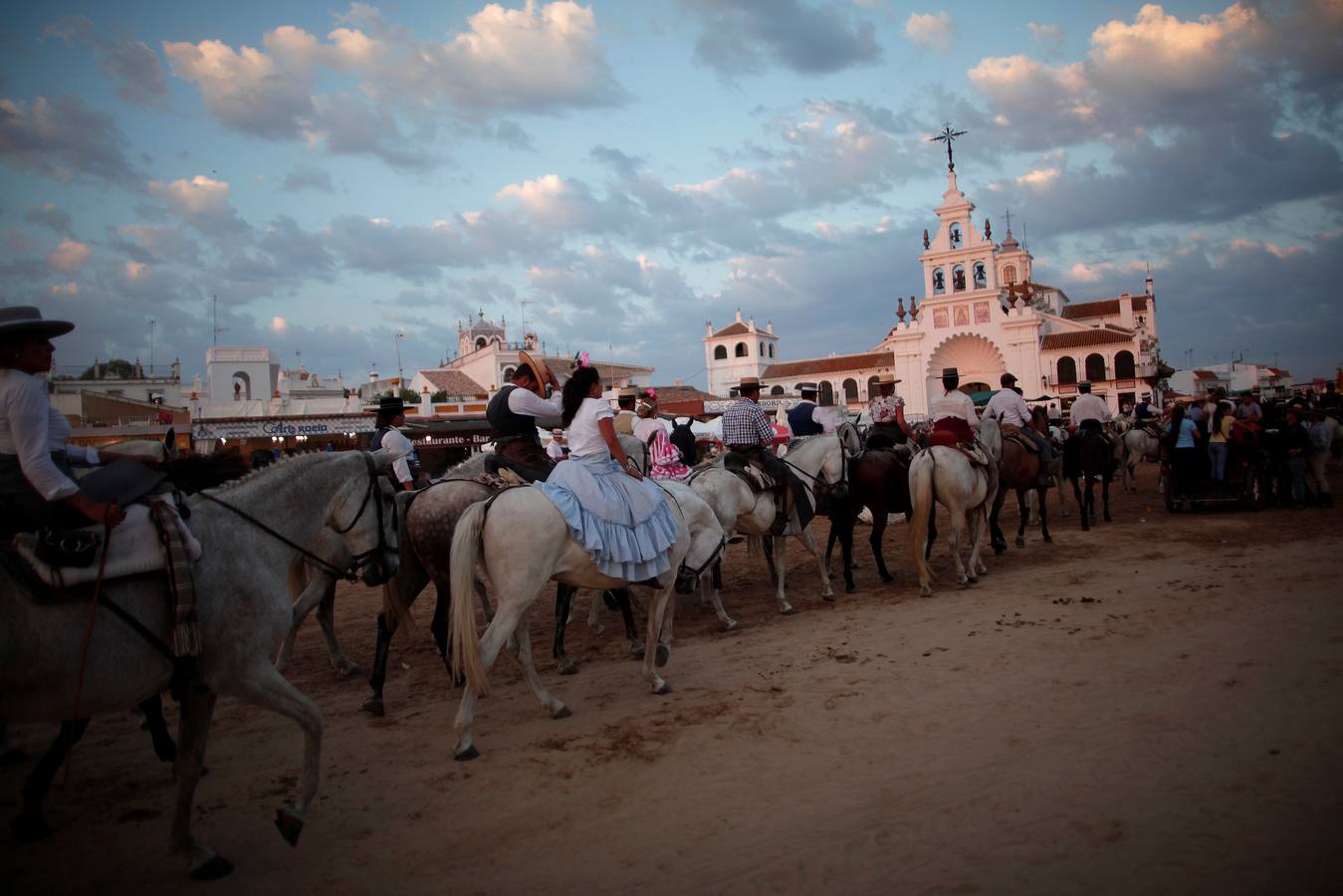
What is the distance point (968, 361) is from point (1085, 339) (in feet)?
25.4

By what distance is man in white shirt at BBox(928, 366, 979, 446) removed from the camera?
885 centimetres

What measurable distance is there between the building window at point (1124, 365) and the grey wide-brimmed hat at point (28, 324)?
57.5 metres

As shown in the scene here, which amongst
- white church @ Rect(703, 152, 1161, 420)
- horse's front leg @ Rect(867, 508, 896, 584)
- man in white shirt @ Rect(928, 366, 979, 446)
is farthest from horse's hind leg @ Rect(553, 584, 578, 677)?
white church @ Rect(703, 152, 1161, 420)

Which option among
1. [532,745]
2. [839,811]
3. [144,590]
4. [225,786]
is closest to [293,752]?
[225,786]

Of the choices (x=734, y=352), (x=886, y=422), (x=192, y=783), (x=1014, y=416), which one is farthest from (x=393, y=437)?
(x=734, y=352)

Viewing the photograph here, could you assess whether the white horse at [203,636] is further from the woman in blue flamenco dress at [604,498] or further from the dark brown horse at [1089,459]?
the dark brown horse at [1089,459]

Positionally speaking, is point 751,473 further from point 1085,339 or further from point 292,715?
point 1085,339

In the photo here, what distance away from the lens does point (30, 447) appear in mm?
3232

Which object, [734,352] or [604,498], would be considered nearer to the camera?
[604,498]

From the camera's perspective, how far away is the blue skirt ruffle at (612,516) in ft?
16.7

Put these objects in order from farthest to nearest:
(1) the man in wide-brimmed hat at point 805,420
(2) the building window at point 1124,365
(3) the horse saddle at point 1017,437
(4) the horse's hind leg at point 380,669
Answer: (2) the building window at point 1124,365 → (1) the man in wide-brimmed hat at point 805,420 → (3) the horse saddle at point 1017,437 → (4) the horse's hind leg at point 380,669

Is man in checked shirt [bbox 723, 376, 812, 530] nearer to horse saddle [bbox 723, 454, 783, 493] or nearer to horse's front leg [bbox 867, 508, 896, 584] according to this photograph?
horse saddle [bbox 723, 454, 783, 493]

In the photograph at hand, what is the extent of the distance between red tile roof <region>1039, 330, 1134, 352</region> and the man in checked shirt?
166 feet

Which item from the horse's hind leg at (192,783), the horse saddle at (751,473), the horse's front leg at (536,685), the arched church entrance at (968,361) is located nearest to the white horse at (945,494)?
the horse saddle at (751,473)
